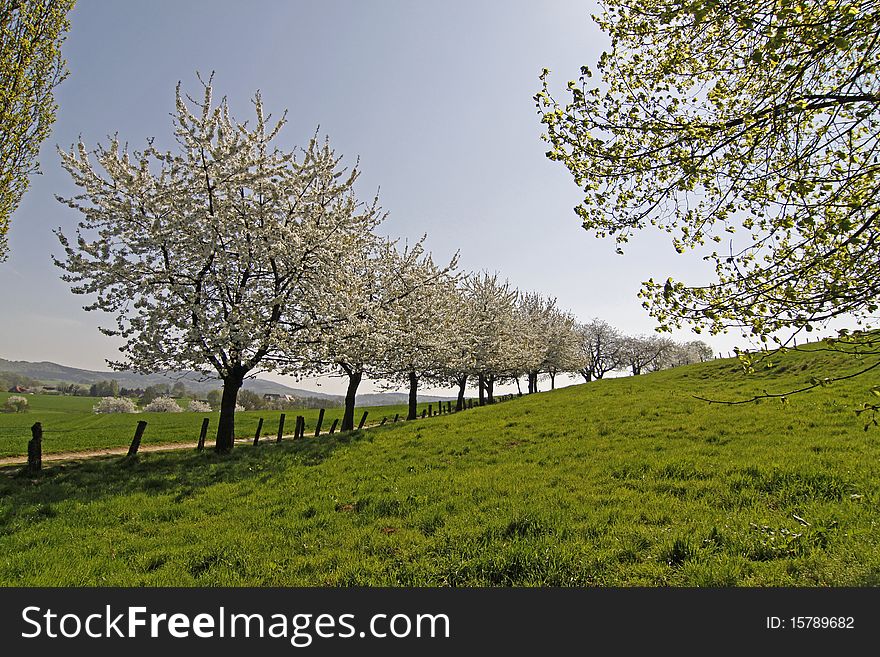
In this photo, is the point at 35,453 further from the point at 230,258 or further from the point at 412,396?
the point at 412,396

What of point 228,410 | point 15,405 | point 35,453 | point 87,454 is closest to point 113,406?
point 15,405

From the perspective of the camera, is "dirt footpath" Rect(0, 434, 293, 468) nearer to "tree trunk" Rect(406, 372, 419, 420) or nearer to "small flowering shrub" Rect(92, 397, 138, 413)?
"tree trunk" Rect(406, 372, 419, 420)

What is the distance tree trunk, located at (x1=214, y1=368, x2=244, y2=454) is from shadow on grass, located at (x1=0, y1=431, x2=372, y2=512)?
0.50 metres

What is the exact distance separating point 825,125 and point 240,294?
66.5 feet

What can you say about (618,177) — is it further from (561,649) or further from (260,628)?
(260,628)

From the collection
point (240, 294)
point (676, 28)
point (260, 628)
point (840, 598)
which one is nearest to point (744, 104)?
point (676, 28)

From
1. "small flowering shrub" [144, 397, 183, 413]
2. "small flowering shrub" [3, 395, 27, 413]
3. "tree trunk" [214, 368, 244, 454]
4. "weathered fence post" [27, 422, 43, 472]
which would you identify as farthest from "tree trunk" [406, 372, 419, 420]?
"small flowering shrub" [3, 395, 27, 413]

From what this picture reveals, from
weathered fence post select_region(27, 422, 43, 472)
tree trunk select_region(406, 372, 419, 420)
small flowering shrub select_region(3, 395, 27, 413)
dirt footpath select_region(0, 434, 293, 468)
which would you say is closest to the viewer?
weathered fence post select_region(27, 422, 43, 472)

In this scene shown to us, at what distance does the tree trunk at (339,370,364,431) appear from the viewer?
29.7m

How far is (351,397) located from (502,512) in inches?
844

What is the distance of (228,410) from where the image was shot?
71.3 ft

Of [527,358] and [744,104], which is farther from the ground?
[527,358]

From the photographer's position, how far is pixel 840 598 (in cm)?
535

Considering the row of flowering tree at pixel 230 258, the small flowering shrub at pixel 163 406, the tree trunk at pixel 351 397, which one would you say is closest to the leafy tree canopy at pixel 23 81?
the row of flowering tree at pixel 230 258
